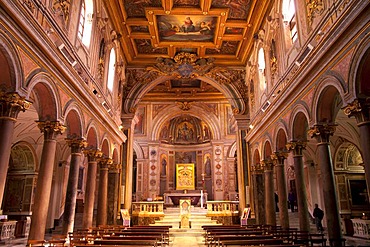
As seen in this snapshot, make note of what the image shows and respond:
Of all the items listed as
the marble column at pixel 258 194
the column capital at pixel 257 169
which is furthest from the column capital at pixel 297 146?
the column capital at pixel 257 169

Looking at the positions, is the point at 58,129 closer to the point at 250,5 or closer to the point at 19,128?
the point at 19,128

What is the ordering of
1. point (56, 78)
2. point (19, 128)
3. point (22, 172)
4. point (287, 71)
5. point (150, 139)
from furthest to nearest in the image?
point (150, 139) → point (22, 172) → point (19, 128) → point (287, 71) → point (56, 78)

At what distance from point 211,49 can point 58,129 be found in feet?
42.9

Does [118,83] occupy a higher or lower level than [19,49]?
higher

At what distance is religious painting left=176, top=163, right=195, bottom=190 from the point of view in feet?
98.6

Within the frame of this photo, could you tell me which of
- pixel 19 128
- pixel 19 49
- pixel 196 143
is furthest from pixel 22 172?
pixel 196 143

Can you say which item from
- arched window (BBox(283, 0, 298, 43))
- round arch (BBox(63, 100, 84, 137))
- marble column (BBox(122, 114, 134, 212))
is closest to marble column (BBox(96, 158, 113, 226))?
marble column (BBox(122, 114, 134, 212))

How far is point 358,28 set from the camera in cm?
745

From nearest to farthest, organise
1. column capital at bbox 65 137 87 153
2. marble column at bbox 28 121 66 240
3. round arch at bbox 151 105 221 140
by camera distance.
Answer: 1. marble column at bbox 28 121 66 240
2. column capital at bbox 65 137 87 153
3. round arch at bbox 151 105 221 140

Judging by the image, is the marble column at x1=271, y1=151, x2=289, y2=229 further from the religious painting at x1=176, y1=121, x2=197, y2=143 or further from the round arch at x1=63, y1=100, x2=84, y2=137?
the religious painting at x1=176, y1=121, x2=197, y2=143

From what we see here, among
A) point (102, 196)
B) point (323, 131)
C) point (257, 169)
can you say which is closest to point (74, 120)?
point (102, 196)

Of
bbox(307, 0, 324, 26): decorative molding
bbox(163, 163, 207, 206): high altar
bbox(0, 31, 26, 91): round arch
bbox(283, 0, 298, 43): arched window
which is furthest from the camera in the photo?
bbox(163, 163, 207, 206): high altar

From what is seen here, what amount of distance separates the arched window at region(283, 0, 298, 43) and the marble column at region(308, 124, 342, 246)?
4514 millimetres

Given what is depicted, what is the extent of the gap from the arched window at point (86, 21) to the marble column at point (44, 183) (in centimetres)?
445
